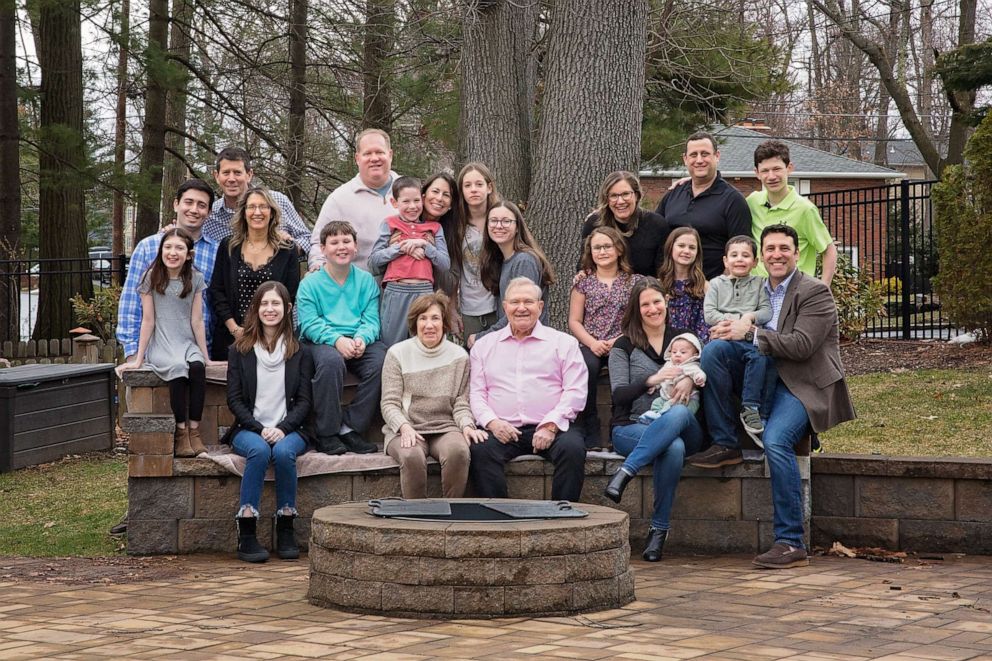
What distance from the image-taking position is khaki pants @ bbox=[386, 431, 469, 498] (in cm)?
621

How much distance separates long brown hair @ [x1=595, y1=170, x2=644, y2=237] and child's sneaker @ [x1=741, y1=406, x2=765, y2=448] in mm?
1287

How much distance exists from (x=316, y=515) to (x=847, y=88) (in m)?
36.6

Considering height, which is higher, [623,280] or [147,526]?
[623,280]

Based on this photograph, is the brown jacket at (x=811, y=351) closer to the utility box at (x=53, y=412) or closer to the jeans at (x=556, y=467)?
the jeans at (x=556, y=467)

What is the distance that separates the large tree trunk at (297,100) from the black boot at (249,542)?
11.0 meters

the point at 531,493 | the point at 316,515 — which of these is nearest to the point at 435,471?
the point at 531,493

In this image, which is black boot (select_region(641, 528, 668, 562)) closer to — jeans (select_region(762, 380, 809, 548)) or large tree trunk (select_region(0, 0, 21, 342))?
jeans (select_region(762, 380, 809, 548))

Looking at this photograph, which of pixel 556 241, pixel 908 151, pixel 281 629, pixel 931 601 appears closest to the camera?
pixel 281 629

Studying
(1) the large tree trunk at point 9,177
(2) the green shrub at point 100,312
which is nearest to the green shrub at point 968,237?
(2) the green shrub at point 100,312

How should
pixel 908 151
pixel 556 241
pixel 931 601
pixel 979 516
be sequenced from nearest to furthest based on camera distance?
pixel 931 601, pixel 979 516, pixel 556 241, pixel 908 151

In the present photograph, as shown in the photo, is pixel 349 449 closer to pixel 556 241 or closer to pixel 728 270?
pixel 728 270

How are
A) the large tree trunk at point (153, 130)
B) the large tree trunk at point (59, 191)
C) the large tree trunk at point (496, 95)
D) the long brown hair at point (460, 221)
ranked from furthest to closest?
1. the large tree trunk at point (59, 191)
2. the large tree trunk at point (153, 130)
3. the large tree trunk at point (496, 95)
4. the long brown hair at point (460, 221)

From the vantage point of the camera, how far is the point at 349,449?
666 centimetres

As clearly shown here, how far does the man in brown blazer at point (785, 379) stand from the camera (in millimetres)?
6125
